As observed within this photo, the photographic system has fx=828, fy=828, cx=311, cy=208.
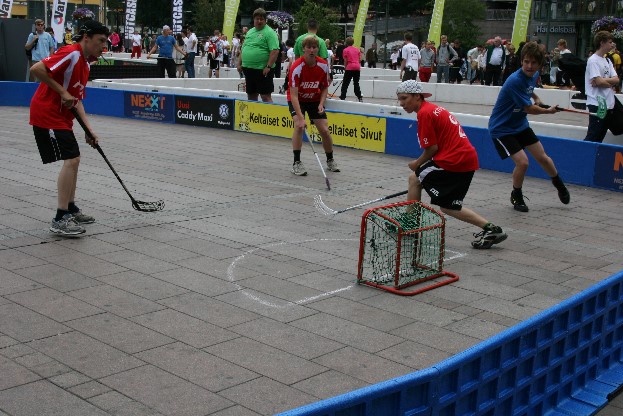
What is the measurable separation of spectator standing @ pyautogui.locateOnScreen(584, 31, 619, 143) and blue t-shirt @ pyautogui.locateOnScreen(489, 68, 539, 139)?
2.19 meters

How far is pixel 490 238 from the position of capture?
7363 millimetres

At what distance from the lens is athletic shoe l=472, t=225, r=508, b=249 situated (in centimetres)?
735

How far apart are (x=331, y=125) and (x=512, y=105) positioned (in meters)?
5.09

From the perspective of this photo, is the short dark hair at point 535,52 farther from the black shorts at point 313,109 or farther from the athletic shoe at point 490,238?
the black shorts at point 313,109

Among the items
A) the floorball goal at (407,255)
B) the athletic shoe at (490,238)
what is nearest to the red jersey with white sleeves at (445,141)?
the floorball goal at (407,255)

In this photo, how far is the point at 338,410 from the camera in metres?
2.79

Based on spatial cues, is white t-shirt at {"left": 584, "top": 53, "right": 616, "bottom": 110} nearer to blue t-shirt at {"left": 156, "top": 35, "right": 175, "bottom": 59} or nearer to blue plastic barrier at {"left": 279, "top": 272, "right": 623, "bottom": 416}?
blue plastic barrier at {"left": 279, "top": 272, "right": 623, "bottom": 416}

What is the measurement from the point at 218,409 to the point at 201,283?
217 centimetres

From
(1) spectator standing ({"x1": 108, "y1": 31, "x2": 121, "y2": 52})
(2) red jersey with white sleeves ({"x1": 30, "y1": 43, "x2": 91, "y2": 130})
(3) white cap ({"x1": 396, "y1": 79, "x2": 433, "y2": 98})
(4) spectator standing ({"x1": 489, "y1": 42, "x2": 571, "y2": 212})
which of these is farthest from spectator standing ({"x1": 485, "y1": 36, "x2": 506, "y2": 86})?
(1) spectator standing ({"x1": 108, "y1": 31, "x2": 121, "y2": 52})

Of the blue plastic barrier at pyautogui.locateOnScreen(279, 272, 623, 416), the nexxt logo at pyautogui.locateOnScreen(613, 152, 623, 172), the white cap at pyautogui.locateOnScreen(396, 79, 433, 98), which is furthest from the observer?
the nexxt logo at pyautogui.locateOnScreen(613, 152, 623, 172)

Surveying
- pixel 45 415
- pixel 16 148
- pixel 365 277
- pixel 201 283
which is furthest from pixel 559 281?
pixel 16 148

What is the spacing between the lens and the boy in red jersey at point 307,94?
10.5 m

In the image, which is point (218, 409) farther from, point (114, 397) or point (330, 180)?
point (330, 180)

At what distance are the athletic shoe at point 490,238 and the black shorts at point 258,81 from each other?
7.89 meters
